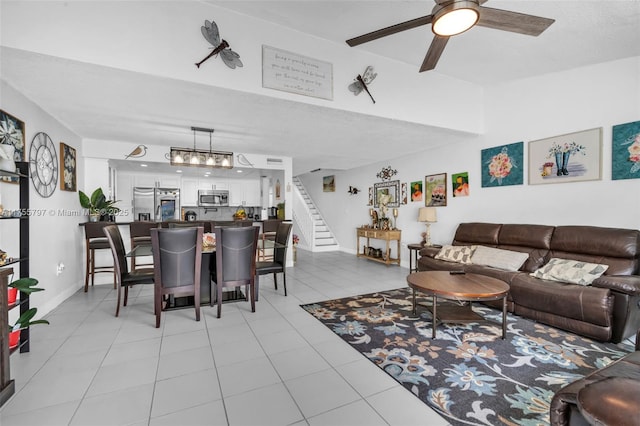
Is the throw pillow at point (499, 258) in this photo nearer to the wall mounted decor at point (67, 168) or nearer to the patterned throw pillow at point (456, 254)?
the patterned throw pillow at point (456, 254)

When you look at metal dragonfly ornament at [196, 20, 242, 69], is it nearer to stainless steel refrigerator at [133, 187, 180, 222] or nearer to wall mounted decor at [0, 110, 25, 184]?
wall mounted decor at [0, 110, 25, 184]

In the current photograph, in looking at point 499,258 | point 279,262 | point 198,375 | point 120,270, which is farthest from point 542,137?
point 120,270

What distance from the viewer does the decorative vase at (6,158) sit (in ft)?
6.42

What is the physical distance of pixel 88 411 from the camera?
1.67 meters

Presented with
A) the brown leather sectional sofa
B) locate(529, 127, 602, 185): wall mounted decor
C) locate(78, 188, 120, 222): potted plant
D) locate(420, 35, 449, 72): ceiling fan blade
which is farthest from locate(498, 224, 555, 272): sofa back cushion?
locate(78, 188, 120, 222): potted plant

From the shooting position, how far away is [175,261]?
116 inches

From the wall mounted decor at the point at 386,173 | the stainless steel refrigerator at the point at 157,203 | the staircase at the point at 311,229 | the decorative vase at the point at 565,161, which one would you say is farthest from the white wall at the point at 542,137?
the stainless steel refrigerator at the point at 157,203

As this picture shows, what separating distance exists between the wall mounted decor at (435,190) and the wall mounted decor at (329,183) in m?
3.60

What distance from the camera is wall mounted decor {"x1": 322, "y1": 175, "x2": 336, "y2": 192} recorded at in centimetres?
880

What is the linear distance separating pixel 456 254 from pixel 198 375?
3658 mm

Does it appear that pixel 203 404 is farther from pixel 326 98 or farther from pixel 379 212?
pixel 379 212

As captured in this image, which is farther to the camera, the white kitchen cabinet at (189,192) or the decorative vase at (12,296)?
the white kitchen cabinet at (189,192)

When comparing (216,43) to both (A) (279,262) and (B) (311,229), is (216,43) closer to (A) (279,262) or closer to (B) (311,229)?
(A) (279,262)

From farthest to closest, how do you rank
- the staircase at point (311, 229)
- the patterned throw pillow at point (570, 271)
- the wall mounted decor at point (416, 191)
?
the staircase at point (311, 229), the wall mounted decor at point (416, 191), the patterned throw pillow at point (570, 271)
